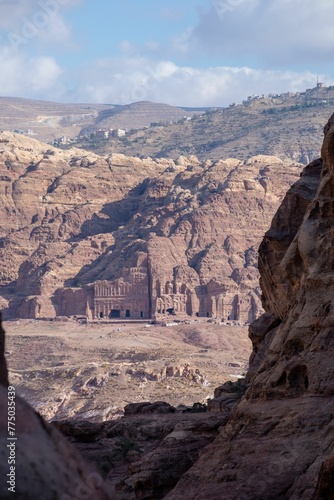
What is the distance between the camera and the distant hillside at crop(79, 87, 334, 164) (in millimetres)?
159250

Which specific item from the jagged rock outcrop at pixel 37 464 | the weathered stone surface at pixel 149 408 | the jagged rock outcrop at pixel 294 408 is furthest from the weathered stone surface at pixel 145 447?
the jagged rock outcrop at pixel 37 464

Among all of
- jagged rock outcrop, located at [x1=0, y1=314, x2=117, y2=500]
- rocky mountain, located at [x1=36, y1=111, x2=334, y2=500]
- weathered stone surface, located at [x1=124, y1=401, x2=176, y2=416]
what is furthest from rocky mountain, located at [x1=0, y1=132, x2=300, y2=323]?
jagged rock outcrop, located at [x1=0, y1=314, x2=117, y2=500]

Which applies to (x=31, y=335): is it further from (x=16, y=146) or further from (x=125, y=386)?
(x=16, y=146)

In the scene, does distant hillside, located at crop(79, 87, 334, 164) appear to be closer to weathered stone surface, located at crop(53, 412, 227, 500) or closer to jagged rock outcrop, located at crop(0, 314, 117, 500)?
weathered stone surface, located at crop(53, 412, 227, 500)

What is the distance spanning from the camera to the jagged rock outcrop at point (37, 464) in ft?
13.0

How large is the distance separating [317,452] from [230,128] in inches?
6540

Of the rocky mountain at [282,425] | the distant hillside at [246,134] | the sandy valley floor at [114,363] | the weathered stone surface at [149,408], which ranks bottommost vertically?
the sandy valley floor at [114,363]

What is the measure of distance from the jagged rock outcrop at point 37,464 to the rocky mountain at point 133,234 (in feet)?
279

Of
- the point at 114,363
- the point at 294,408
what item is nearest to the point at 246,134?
the point at 114,363

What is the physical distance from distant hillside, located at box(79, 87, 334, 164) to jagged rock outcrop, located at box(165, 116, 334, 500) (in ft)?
450

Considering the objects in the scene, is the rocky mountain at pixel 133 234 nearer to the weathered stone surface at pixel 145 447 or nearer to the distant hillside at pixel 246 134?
the distant hillside at pixel 246 134

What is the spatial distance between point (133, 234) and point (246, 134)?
2774 inches

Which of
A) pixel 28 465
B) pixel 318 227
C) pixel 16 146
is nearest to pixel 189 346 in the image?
pixel 16 146

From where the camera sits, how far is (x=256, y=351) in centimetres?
2059
